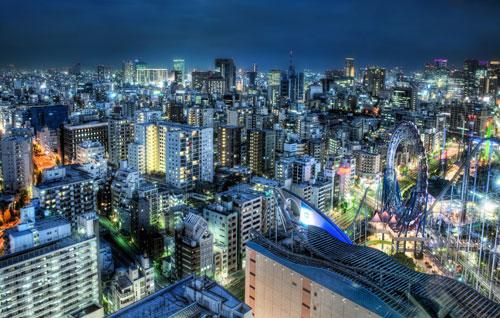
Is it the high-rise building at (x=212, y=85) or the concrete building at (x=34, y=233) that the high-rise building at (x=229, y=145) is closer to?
the concrete building at (x=34, y=233)

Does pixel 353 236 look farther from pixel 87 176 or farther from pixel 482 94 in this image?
pixel 482 94

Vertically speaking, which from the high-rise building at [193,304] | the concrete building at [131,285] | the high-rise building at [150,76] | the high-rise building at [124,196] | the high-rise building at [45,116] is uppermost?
the high-rise building at [150,76]

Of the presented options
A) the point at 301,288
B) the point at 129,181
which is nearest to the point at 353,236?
the point at 301,288

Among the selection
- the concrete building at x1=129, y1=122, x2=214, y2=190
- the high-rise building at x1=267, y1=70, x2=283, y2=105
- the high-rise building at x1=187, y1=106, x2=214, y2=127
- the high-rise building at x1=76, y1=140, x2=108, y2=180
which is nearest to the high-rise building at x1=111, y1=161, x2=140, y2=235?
the high-rise building at x1=76, y1=140, x2=108, y2=180

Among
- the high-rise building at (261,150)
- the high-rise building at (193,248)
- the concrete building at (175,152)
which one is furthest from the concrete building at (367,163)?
the high-rise building at (193,248)

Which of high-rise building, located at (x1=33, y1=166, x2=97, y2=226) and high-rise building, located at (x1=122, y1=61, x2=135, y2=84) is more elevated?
high-rise building, located at (x1=122, y1=61, x2=135, y2=84)

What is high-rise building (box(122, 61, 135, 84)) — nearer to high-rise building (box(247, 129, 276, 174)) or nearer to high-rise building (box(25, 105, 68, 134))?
high-rise building (box(25, 105, 68, 134))

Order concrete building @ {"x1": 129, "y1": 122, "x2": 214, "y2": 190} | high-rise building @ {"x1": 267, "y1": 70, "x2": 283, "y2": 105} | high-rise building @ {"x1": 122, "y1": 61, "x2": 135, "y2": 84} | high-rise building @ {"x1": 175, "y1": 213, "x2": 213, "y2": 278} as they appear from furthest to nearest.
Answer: high-rise building @ {"x1": 122, "y1": 61, "x2": 135, "y2": 84}
high-rise building @ {"x1": 267, "y1": 70, "x2": 283, "y2": 105}
concrete building @ {"x1": 129, "y1": 122, "x2": 214, "y2": 190}
high-rise building @ {"x1": 175, "y1": 213, "x2": 213, "y2": 278}
